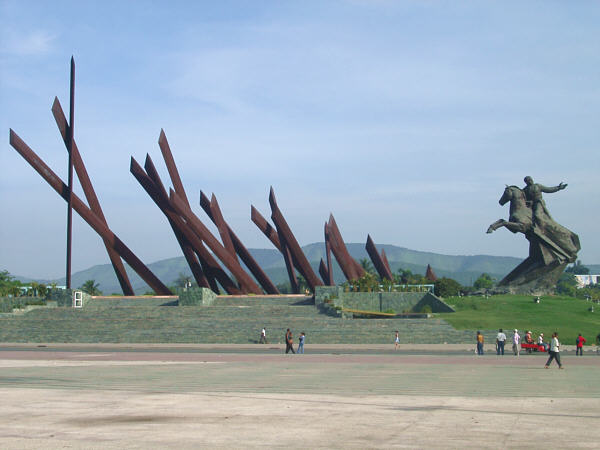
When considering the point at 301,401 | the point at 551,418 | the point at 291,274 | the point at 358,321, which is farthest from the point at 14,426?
the point at 291,274

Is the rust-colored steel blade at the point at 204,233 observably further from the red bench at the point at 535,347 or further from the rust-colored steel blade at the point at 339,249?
the red bench at the point at 535,347

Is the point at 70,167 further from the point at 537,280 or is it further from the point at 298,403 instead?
the point at 298,403

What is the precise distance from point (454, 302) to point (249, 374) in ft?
86.6

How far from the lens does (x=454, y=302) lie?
43.2 metres

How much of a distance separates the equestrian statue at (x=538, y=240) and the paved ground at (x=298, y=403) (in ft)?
83.7

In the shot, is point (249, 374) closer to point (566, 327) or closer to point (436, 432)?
point (436, 432)

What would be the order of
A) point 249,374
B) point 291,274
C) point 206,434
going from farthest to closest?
point 291,274 → point 249,374 → point 206,434

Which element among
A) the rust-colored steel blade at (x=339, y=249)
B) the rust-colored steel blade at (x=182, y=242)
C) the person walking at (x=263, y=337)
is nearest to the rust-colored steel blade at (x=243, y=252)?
the rust-colored steel blade at (x=182, y=242)

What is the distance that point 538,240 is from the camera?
48719mm

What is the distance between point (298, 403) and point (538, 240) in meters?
39.3

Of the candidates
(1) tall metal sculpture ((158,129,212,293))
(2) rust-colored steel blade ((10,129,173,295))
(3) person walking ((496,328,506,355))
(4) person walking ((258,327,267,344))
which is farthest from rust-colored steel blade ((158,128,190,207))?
(3) person walking ((496,328,506,355))

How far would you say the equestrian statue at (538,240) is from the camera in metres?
48.4

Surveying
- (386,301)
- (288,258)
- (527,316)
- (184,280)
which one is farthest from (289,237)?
(184,280)

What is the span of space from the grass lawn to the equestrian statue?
323cm
